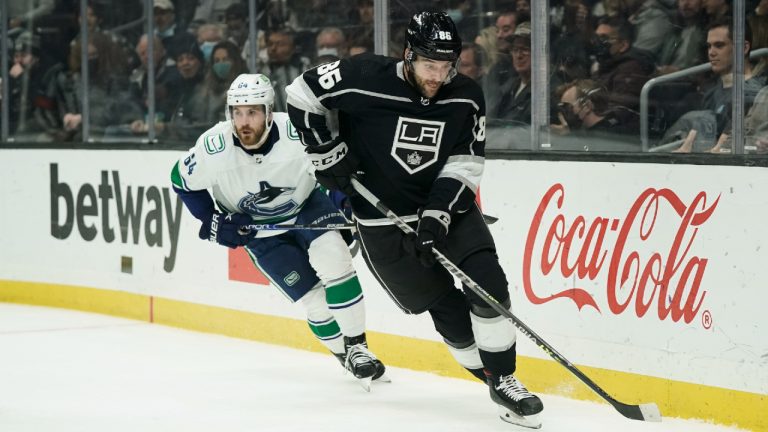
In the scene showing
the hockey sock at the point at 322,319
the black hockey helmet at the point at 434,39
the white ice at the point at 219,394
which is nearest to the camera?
the black hockey helmet at the point at 434,39

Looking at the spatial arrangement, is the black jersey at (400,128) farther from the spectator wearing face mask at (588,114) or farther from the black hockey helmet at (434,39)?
the spectator wearing face mask at (588,114)

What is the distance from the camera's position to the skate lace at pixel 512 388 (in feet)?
12.7

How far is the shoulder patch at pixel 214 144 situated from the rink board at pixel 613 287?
1000 mm

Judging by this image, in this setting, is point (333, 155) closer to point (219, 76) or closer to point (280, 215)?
point (280, 215)

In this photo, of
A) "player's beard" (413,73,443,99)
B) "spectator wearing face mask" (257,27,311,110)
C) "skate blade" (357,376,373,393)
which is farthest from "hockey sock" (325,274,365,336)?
"spectator wearing face mask" (257,27,311,110)

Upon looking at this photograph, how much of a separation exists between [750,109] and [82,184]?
411cm

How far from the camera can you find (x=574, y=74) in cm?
475

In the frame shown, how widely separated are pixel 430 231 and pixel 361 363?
1046 millimetres

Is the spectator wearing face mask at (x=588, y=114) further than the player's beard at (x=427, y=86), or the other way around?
the spectator wearing face mask at (x=588, y=114)

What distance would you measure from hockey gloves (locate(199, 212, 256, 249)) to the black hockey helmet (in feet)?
3.96

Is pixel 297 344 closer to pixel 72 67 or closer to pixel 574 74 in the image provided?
pixel 574 74

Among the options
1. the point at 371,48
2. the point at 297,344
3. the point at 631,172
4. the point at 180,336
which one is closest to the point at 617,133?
the point at 631,172

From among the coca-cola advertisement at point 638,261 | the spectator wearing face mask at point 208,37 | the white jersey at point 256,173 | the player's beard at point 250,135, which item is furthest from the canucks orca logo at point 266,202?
the spectator wearing face mask at point 208,37

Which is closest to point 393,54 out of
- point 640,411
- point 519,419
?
point 519,419
